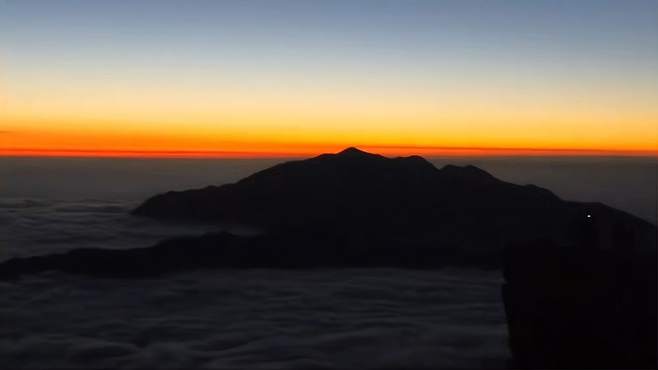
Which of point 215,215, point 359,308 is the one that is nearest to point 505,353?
point 359,308

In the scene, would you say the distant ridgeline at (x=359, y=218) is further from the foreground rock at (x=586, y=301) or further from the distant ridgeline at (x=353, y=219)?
the foreground rock at (x=586, y=301)

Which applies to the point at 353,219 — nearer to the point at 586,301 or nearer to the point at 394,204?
the point at 394,204

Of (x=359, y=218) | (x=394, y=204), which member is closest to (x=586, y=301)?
(x=359, y=218)

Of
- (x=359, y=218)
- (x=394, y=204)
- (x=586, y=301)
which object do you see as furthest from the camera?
(x=394, y=204)

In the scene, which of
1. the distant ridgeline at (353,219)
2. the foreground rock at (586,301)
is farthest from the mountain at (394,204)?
the foreground rock at (586,301)

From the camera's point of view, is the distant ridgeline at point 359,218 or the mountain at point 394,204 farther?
the mountain at point 394,204
